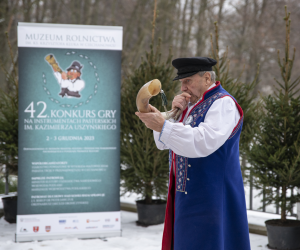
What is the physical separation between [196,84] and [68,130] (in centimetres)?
241

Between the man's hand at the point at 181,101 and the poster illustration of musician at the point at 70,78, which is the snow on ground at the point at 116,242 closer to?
the poster illustration of musician at the point at 70,78

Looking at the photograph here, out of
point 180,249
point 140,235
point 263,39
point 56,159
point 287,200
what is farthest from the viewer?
point 263,39

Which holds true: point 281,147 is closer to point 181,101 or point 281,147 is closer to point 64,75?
point 181,101

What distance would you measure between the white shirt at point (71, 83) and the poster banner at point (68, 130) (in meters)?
0.01

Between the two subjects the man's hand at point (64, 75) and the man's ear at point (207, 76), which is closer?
the man's ear at point (207, 76)

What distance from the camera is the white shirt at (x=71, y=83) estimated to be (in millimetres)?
4223

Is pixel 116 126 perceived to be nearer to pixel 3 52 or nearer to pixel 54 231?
pixel 54 231

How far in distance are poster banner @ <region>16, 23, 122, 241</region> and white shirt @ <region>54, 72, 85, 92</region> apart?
0.01m

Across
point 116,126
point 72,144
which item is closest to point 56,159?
point 72,144

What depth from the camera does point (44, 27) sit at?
4102 mm

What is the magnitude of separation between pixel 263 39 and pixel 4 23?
9487mm

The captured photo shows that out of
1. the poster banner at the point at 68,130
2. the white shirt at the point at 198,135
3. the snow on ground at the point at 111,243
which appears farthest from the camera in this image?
the poster banner at the point at 68,130

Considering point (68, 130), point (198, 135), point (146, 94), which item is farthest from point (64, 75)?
point (198, 135)

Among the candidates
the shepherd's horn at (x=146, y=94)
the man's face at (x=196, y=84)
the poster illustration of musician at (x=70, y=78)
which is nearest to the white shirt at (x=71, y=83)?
the poster illustration of musician at (x=70, y=78)
